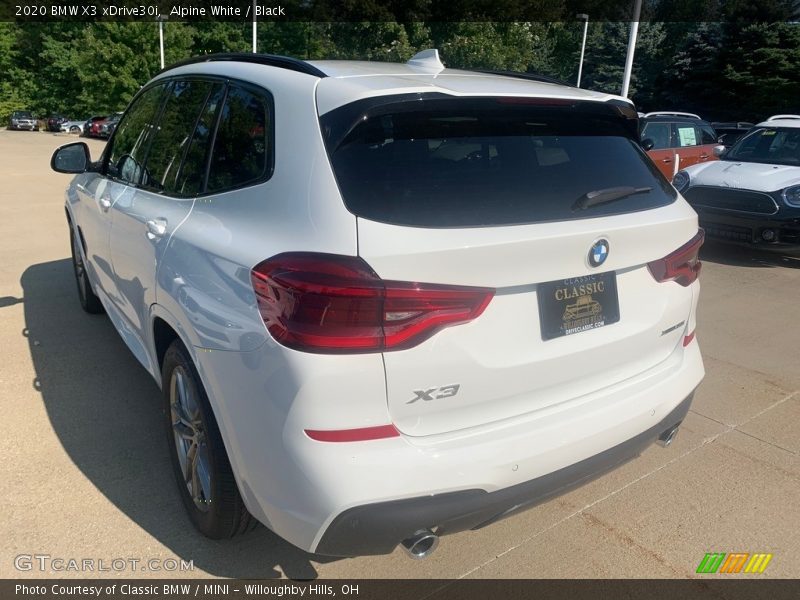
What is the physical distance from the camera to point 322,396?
6.08 feet

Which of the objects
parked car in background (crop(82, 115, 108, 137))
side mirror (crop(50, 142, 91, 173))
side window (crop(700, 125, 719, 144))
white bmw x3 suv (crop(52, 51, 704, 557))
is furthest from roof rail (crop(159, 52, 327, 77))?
parked car in background (crop(82, 115, 108, 137))

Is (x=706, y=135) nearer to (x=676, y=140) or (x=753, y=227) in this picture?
(x=676, y=140)

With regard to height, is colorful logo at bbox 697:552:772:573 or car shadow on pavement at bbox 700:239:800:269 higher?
colorful logo at bbox 697:552:772:573

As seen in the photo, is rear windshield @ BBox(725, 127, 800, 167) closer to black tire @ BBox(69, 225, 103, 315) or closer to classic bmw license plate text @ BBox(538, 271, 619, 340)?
classic bmw license plate text @ BBox(538, 271, 619, 340)

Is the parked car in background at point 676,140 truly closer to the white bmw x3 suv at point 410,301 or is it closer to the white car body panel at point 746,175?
the white car body panel at point 746,175

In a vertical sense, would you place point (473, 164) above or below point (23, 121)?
above

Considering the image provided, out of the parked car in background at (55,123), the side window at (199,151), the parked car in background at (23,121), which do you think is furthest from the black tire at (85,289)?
the parked car in background at (23,121)

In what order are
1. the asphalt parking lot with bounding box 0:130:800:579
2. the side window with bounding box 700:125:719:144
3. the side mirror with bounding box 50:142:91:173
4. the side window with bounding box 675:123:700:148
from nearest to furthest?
the asphalt parking lot with bounding box 0:130:800:579 < the side mirror with bounding box 50:142:91:173 < the side window with bounding box 675:123:700:148 < the side window with bounding box 700:125:719:144

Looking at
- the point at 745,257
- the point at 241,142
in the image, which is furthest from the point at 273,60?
the point at 745,257

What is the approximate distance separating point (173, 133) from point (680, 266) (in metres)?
2.29

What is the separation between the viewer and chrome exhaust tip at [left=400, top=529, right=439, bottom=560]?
2031 mm

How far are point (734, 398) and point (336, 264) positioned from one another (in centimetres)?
325

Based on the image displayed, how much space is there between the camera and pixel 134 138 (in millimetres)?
3717

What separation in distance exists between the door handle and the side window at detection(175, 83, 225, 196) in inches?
5.8
